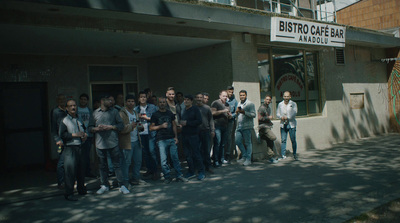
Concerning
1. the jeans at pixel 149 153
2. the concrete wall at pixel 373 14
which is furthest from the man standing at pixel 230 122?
the concrete wall at pixel 373 14

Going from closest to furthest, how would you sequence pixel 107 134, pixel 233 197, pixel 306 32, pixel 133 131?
1. pixel 233 197
2. pixel 107 134
3. pixel 133 131
4. pixel 306 32

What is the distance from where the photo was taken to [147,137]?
8.01 meters

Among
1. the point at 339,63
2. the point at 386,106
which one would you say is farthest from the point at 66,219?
the point at 386,106

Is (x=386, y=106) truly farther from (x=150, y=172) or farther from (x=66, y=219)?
(x=66, y=219)

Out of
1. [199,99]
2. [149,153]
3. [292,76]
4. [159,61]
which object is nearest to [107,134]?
[149,153]

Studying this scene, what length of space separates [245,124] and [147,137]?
244 cm

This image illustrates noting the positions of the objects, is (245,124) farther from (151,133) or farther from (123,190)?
(123,190)

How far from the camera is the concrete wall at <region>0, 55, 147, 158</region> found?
9.51m

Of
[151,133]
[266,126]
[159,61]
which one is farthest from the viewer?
[159,61]

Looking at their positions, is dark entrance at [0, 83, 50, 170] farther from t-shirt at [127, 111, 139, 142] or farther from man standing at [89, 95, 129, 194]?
man standing at [89, 95, 129, 194]

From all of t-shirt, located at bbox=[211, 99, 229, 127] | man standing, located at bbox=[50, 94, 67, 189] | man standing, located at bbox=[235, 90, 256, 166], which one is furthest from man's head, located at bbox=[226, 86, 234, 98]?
man standing, located at bbox=[50, 94, 67, 189]

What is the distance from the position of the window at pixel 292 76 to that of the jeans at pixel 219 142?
2.30m

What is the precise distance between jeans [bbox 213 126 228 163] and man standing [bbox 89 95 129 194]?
2.81 meters

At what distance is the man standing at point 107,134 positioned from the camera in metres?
6.63
